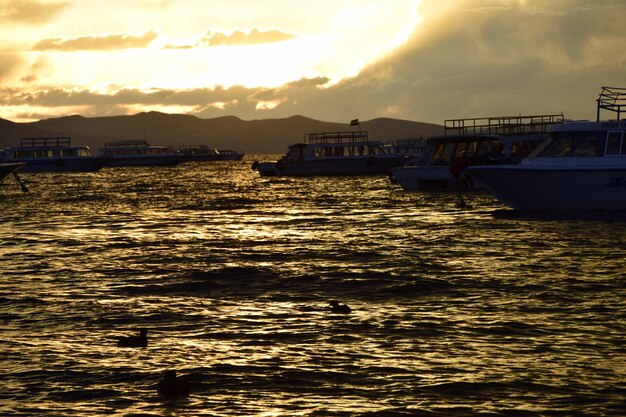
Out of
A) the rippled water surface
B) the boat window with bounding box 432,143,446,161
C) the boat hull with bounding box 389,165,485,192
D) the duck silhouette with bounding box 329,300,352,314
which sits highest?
the boat window with bounding box 432,143,446,161

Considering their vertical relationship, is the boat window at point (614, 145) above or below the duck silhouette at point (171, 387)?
above

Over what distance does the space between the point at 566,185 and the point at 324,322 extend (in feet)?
75.5

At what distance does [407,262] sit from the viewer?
84.5 feet

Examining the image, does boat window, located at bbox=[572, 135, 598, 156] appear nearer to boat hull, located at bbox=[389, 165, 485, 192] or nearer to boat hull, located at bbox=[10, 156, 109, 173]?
boat hull, located at bbox=[389, 165, 485, 192]

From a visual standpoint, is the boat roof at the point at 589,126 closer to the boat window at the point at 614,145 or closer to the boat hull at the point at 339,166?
the boat window at the point at 614,145

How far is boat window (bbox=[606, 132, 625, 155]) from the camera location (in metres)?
37.6

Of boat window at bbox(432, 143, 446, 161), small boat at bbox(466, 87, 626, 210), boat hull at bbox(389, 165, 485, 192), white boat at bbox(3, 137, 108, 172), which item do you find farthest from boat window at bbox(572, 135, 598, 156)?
white boat at bbox(3, 137, 108, 172)

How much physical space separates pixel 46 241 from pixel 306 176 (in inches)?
2770

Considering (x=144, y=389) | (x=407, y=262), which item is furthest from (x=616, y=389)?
(x=407, y=262)

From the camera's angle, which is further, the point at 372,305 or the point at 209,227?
the point at 209,227

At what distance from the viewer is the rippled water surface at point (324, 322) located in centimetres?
1227

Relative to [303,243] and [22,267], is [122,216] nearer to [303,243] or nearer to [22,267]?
[303,243]

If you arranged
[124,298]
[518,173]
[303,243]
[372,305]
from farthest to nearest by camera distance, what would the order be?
[518,173], [303,243], [124,298], [372,305]

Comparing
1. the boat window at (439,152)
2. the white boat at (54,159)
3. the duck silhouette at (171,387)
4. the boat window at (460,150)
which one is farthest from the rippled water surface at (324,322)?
the white boat at (54,159)
